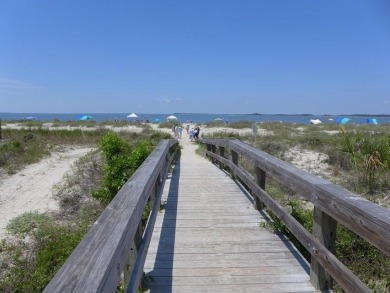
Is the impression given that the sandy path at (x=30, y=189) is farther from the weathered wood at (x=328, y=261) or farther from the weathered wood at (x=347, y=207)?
the weathered wood at (x=347, y=207)

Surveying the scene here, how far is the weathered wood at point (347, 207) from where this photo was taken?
199 centimetres

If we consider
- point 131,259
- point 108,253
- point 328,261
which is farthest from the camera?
point 131,259

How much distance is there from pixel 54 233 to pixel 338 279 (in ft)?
19.9

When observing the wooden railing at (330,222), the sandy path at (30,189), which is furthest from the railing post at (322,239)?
the sandy path at (30,189)

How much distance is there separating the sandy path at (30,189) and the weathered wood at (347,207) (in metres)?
7.36

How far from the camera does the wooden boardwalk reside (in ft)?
10.2

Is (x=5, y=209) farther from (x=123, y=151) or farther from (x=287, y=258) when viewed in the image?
(x=287, y=258)

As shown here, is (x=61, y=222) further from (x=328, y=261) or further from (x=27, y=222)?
(x=328, y=261)

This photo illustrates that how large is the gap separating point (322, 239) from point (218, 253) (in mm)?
1264

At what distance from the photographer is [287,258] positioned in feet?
12.0

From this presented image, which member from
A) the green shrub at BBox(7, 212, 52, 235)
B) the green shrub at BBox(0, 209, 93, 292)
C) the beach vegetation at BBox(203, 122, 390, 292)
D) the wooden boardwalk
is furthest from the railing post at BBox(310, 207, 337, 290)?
the green shrub at BBox(7, 212, 52, 235)

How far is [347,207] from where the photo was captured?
7.73 feet

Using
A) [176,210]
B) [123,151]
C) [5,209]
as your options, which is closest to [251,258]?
[176,210]

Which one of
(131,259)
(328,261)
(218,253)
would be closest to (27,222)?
(218,253)
